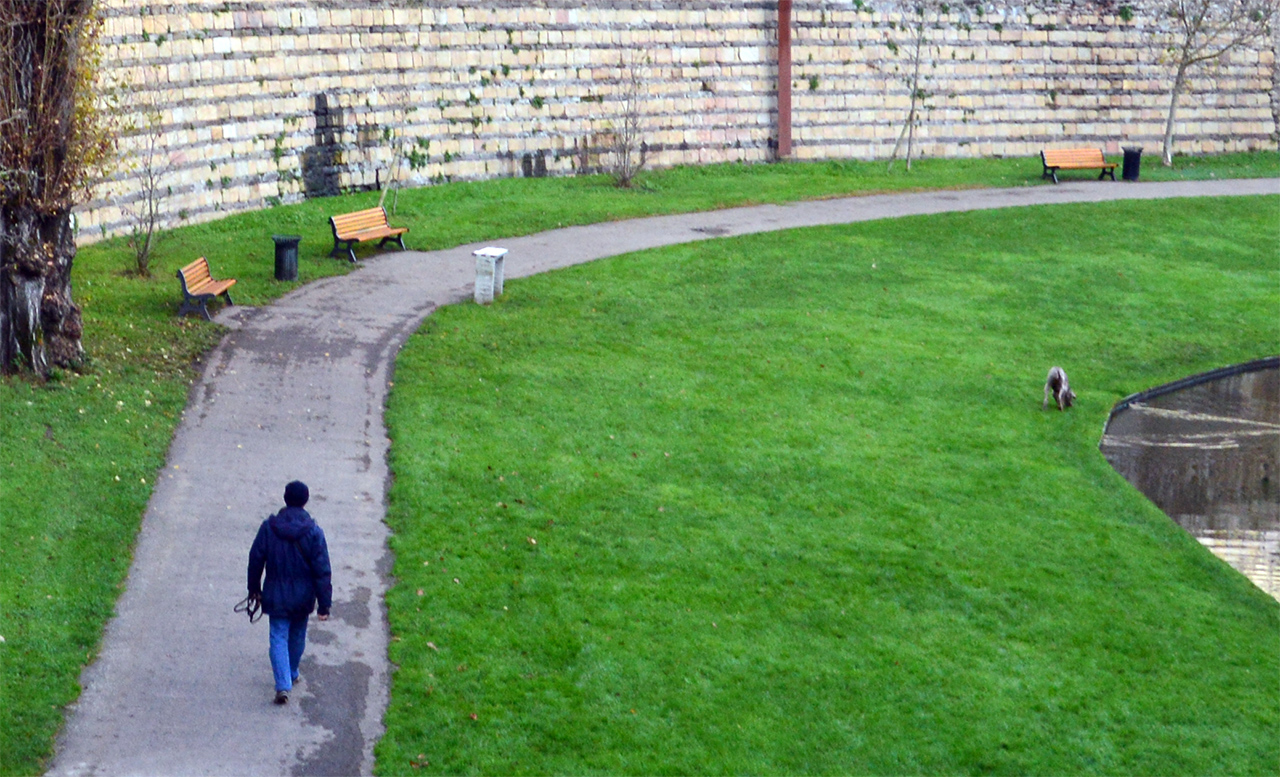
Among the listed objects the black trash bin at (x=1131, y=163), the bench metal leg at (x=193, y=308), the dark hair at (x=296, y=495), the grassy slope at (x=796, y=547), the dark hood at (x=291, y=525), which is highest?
the black trash bin at (x=1131, y=163)

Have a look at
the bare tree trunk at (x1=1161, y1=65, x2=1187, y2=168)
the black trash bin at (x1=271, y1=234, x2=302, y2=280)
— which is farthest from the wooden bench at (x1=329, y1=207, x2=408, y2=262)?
the bare tree trunk at (x1=1161, y1=65, x2=1187, y2=168)

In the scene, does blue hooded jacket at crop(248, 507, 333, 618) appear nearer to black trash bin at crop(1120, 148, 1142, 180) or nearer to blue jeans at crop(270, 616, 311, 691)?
blue jeans at crop(270, 616, 311, 691)

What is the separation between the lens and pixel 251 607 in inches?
375

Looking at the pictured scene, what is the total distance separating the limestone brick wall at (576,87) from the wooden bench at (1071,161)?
9.64 feet

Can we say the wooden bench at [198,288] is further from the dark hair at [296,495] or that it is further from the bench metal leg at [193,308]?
the dark hair at [296,495]

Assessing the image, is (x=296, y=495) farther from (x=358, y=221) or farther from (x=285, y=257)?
(x=358, y=221)

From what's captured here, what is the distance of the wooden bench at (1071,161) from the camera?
95.6 ft

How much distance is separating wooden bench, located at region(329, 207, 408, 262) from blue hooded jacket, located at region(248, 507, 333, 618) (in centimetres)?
1155

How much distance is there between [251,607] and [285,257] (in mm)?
9727

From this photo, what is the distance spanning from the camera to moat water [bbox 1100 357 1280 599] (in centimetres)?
1319

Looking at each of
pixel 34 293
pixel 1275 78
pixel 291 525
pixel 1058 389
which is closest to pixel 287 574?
pixel 291 525

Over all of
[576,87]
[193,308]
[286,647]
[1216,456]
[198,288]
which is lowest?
[1216,456]

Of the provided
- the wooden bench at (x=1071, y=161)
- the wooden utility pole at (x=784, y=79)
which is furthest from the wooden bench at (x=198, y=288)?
the wooden bench at (x=1071, y=161)

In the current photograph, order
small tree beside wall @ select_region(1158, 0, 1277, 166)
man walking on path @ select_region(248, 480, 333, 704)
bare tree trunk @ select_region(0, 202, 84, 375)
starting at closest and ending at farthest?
man walking on path @ select_region(248, 480, 333, 704)
bare tree trunk @ select_region(0, 202, 84, 375)
small tree beside wall @ select_region(1158, 0, 1277, 166)
